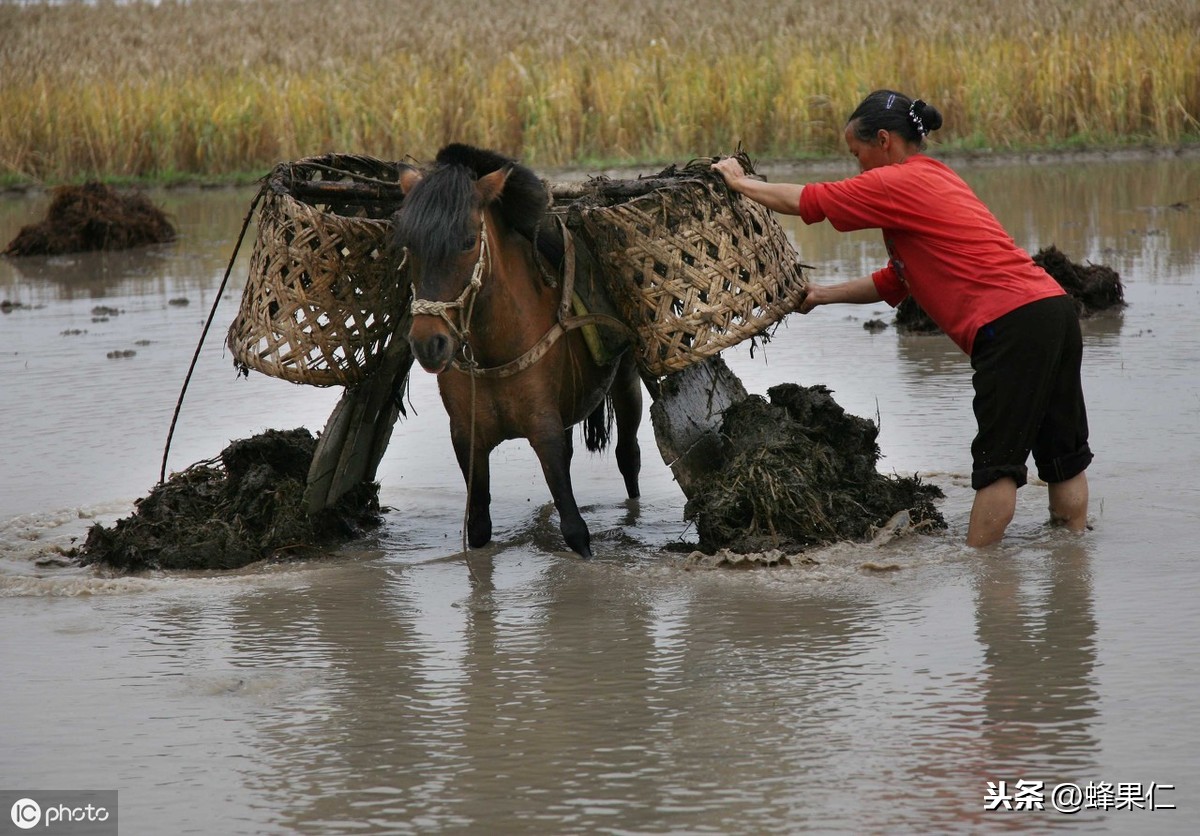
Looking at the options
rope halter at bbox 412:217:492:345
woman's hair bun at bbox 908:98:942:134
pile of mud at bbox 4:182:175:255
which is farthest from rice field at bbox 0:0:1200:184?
rope halter at bbox 412:217:492:345

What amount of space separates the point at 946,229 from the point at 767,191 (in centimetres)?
70

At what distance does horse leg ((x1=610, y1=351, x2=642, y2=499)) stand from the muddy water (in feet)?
0.49

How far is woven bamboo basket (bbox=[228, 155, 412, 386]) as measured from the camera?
5629 millimetres

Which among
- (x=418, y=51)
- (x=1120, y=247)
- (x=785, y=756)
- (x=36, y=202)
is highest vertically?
(x=418, y=51)

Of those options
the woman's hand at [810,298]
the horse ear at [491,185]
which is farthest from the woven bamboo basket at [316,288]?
the woman's hand at [810,298]

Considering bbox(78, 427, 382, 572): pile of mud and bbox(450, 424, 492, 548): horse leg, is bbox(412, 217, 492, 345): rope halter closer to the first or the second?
bbox(450, 424, 492, 548): horse leg

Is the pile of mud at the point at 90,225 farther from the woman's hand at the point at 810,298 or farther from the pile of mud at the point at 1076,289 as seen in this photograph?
the woman's hand at the point at 810,298

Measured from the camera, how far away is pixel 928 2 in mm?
30234

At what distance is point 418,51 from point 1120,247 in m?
16.1

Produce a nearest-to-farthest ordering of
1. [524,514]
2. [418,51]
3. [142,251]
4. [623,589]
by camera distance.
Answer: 1. [623,589]
2. [524,514]
3. [142,251]
4. [418,51]

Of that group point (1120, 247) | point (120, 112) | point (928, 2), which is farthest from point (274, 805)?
point (928, 2)

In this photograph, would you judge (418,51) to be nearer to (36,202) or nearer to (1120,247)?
(36,202)

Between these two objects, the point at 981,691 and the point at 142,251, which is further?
the point at 142,251

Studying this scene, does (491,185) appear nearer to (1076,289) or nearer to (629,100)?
(1076,289)
